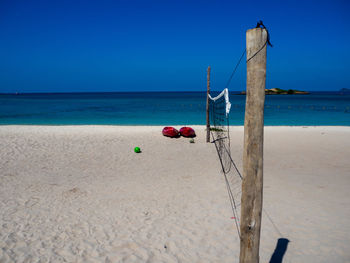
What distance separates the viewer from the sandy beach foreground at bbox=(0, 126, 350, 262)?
13.1 feet

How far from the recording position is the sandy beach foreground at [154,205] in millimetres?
4008

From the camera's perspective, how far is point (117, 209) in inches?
213

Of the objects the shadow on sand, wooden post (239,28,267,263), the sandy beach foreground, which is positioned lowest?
the shadow on sand

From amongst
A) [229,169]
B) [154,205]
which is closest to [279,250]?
[154,205]

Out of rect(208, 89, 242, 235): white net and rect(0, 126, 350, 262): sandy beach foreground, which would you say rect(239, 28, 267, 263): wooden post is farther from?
rect(208, 89, 242, 235): white net

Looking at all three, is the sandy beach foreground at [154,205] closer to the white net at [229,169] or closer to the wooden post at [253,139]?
the white net at [229,169]

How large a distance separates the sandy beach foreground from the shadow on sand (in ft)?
0.17

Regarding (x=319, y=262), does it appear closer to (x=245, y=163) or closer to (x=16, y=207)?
(x=245, y=163)

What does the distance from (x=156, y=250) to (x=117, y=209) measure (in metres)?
1.67

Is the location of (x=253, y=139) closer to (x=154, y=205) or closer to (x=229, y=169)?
(x=154, y=205)

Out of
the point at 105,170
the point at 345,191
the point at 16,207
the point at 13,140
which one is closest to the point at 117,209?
the point at 16,207

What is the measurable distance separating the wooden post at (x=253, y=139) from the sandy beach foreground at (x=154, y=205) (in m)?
1.41

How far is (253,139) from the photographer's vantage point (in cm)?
261

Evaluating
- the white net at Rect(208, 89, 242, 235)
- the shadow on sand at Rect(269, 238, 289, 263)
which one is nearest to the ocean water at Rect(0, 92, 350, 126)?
the white net at Rect(208, 89, 242, 235)
